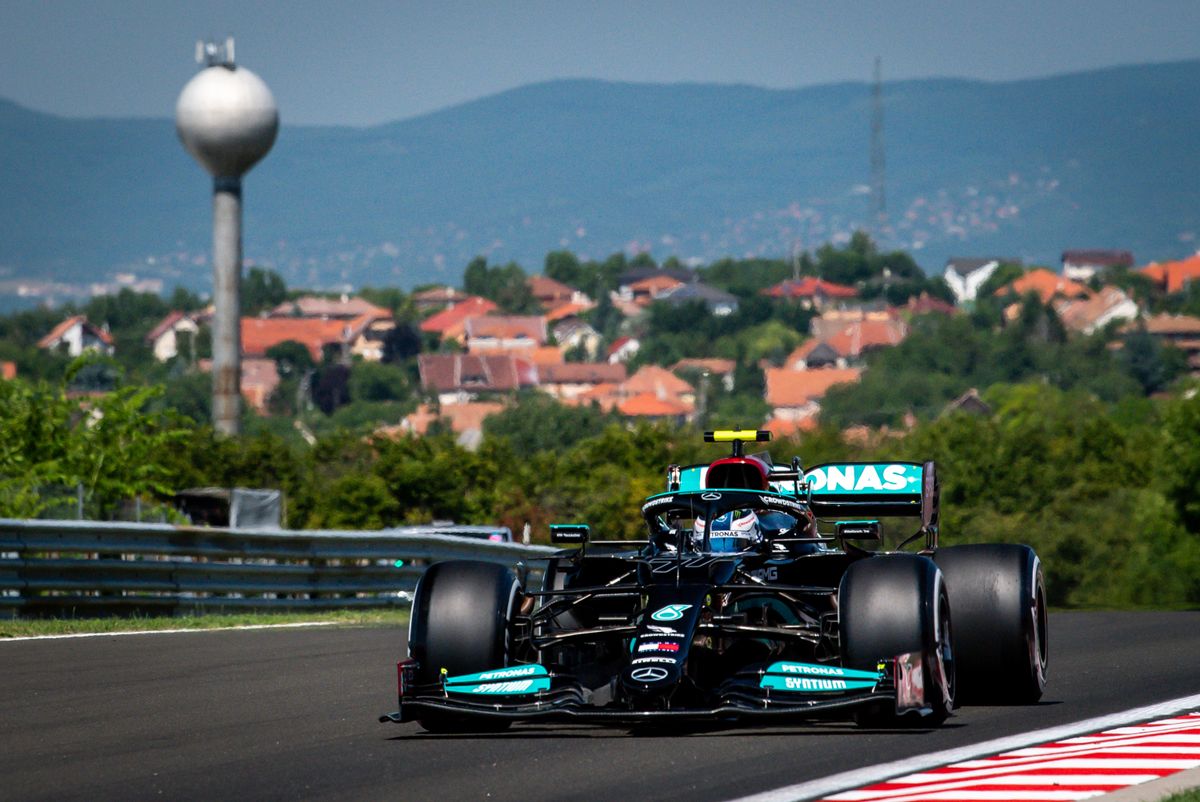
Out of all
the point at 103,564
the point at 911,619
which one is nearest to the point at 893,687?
the point at 911,619

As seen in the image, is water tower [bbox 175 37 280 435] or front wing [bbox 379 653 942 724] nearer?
front wing [bbox 379 653 942 724]

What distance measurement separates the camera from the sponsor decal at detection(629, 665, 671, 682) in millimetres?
9953

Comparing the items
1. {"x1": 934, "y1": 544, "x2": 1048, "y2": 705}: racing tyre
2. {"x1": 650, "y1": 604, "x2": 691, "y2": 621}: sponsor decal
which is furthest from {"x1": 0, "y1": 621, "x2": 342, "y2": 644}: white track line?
{"x1": 934, "y1": 544, "x2": 1048, "y2": 705}: racing tyre

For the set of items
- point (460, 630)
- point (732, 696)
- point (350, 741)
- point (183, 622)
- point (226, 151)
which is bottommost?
point (183, 622)

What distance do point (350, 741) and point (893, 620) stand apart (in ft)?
8.59

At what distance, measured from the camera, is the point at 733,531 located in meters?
11.9

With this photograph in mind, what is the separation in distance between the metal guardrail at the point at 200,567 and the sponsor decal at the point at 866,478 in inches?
156

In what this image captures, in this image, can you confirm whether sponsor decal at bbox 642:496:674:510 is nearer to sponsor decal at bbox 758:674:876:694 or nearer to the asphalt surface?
the asphalt surface

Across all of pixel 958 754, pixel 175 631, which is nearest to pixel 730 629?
pixel 958 754

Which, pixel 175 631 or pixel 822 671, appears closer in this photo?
pixel 822 671

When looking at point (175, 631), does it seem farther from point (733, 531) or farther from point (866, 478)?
point (733, 531)

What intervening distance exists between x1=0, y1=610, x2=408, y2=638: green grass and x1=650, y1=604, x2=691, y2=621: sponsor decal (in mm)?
8932

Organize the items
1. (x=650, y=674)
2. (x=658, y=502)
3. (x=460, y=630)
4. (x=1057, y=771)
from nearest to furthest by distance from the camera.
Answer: (x=1057, y=771)
(x=650, y=674)
(x=460, y=630)
(x=658, y=502)

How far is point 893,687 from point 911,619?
389 mm
